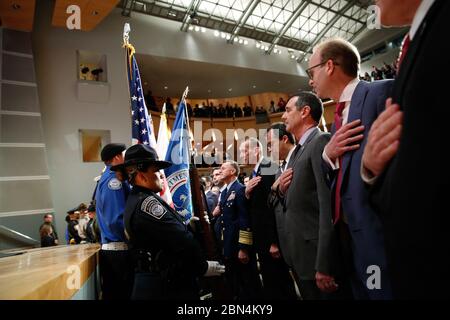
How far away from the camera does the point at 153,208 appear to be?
1.68 meters

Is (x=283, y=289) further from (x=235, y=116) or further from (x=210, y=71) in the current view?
(x=235, y=116)

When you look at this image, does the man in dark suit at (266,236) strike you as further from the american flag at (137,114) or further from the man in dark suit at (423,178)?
the man in dark suit at (423,178)

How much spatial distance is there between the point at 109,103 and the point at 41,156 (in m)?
2.73

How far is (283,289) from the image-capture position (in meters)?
2.63

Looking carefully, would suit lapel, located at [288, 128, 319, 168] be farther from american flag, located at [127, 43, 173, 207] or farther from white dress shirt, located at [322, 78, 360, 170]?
american flag, located at [127, 43, 173, 207]

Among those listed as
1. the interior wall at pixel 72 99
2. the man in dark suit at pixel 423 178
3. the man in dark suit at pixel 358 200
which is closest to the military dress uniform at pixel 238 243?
the man in dark suit at pixel 358 200

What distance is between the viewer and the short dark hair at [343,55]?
4.14 feet

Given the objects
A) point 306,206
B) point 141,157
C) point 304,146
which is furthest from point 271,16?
point 306,206

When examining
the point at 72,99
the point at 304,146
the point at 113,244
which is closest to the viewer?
the point at 304,146

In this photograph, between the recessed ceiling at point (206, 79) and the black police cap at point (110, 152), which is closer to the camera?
the black police cap at point (110, 152)

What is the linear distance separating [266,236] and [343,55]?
1.74m

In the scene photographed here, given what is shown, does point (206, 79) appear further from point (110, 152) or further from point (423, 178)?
point (423, 178)

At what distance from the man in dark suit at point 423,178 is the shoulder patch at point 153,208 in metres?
1.37

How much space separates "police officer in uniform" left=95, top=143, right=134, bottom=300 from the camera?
2371 mm
